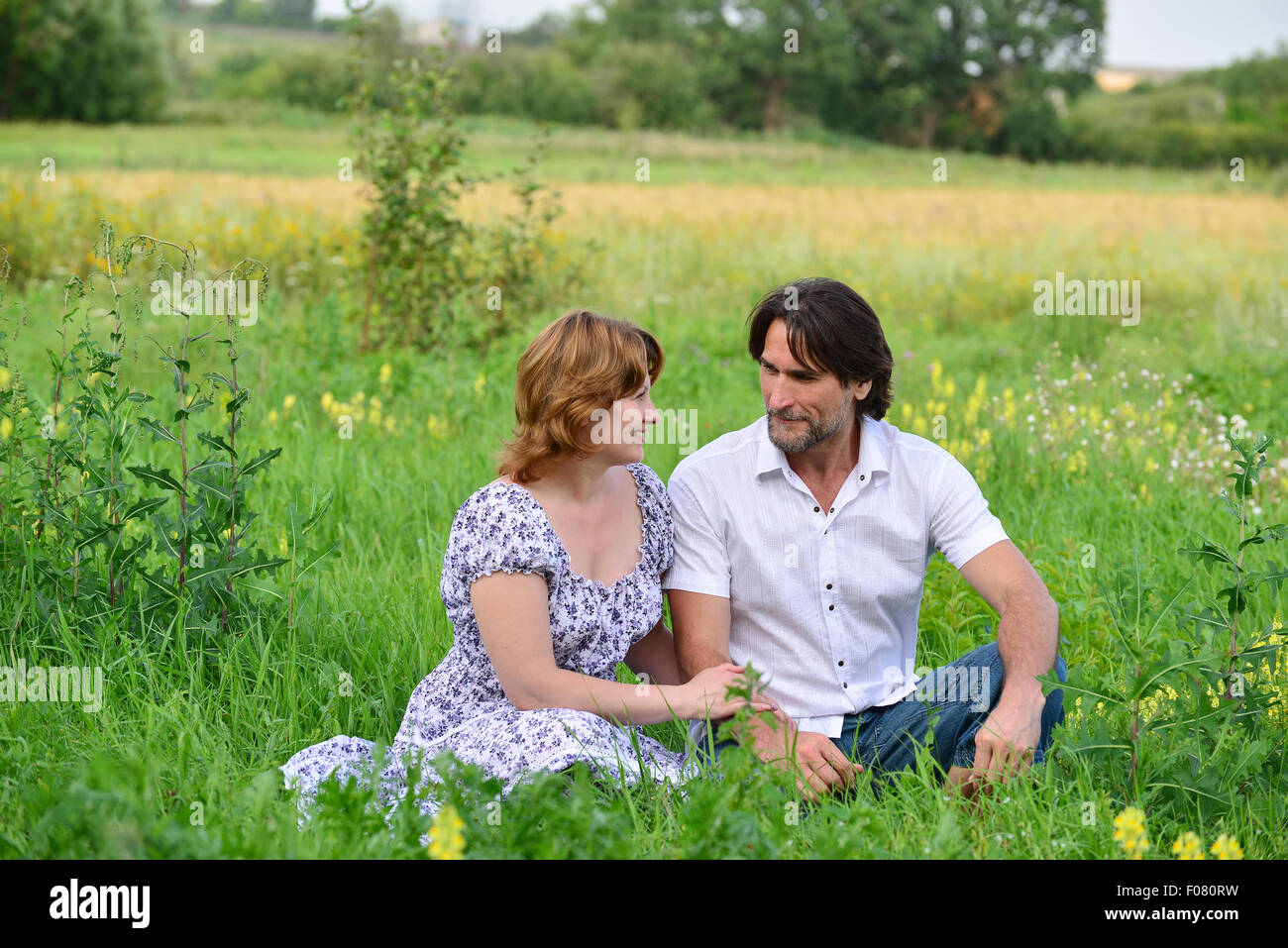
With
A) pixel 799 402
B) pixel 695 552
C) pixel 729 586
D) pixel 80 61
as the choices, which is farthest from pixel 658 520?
pixel 80 61

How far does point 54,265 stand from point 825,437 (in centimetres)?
945

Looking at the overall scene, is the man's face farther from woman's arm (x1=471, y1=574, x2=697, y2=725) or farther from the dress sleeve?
woman's arm (x1=471, y1=574, x2=697, y2=725)

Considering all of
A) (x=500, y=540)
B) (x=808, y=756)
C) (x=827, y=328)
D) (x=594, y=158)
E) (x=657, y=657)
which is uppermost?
(x=594, y=158)

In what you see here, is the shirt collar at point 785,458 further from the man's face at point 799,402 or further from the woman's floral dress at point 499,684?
the woman's floral dress at point 499,684

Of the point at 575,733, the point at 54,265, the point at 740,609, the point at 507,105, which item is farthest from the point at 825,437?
the point at 507,105

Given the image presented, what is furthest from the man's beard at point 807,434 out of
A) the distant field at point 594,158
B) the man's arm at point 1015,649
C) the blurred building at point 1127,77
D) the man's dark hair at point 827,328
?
the blurred building at point 1127,77

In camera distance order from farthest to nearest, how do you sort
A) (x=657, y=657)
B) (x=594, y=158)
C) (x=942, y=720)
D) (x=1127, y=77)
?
(x=1127, y=77) < (x=594, y=158) < (x=657, y=657) < (x=942, y=720)

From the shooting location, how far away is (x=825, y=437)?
3.11 m

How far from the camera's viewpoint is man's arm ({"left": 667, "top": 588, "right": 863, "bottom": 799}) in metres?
2.85

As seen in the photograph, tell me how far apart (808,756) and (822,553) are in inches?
21.7

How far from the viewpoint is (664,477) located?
523 cm

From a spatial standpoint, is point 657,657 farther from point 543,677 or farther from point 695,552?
point 543,677

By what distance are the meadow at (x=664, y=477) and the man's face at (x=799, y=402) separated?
0.85 metres

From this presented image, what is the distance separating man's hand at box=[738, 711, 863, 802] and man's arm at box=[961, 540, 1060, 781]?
1.08 feet
